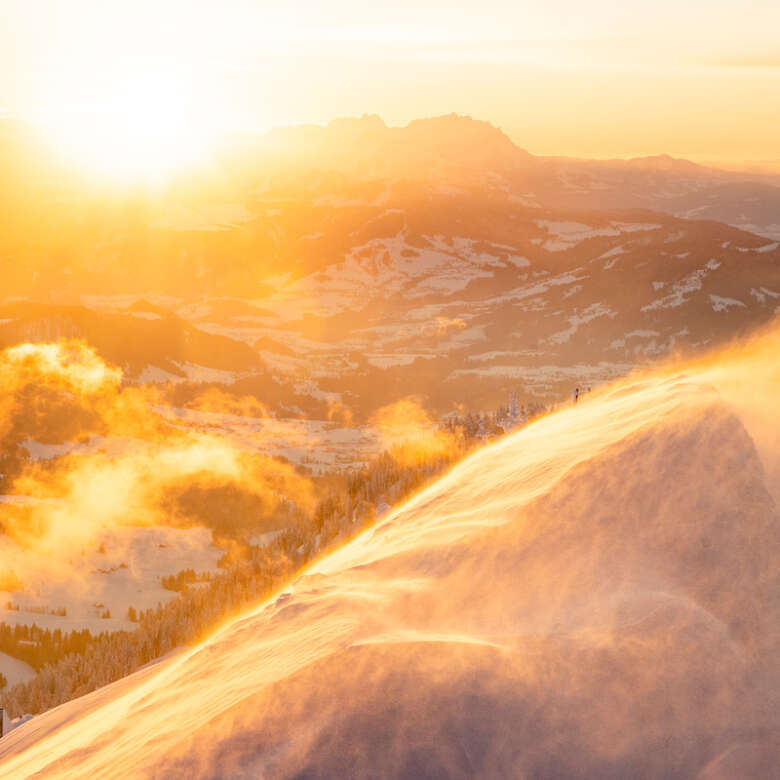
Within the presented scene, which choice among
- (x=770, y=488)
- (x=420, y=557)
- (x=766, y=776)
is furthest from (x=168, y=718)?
(x=770, y=488)

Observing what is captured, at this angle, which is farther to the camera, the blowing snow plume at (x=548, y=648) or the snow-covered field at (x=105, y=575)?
the snow-covered field at (x=105, y=575)

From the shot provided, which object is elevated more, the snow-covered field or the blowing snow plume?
the blowing snow plume

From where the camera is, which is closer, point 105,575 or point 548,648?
point 548,648

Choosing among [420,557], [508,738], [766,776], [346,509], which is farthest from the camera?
[346,509]

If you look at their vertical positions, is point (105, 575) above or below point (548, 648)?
below

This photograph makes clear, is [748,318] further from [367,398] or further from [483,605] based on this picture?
[483,605]

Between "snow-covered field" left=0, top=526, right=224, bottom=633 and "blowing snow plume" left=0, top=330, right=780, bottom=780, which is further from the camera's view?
"snow-covered field" left=0, top=526, right=224, bottom=633

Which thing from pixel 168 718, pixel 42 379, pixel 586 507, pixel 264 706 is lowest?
pixel 42 379

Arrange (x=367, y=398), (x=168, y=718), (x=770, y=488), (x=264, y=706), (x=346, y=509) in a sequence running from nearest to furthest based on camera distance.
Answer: (x=264, y=706)
(x=770, y=488)
(x=168, y=718)
(x=346, y=509)
(x=367, y=398)
